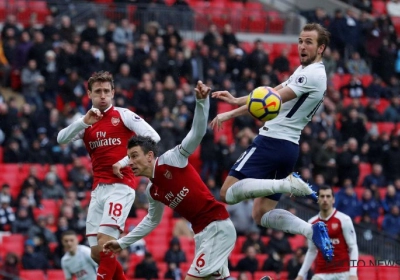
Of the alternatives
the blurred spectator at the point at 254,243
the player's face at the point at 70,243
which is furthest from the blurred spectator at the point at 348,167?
the player's face at the point at 70,243

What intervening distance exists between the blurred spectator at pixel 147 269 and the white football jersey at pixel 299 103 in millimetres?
6645

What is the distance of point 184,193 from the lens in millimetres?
11023

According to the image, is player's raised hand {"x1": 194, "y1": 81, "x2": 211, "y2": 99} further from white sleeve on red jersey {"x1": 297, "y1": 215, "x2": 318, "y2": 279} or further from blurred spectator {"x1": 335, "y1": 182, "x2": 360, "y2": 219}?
blurred spectator {"x1": 335, "y1": 182, "x2": 360, "y2": 219}

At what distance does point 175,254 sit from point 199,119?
28.0 ft

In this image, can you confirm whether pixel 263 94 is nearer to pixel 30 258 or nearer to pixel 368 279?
pixel 368 279

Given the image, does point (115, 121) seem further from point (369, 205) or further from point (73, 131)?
point (369, 205)

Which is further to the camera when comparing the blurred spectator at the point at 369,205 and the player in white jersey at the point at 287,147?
→ the blurred spectator at the point at 369,205

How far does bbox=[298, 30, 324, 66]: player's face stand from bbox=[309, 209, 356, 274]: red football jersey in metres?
3.19

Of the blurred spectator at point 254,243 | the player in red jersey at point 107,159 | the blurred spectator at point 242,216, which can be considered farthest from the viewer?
the blurred spectator at point 242,216

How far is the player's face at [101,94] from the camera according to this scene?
12008mm

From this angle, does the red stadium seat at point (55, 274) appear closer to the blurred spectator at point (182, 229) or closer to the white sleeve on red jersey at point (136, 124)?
the blurred spectator at point (182, 229)

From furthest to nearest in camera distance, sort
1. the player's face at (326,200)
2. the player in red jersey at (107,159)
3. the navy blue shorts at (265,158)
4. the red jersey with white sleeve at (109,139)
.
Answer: the player's face at (326,200) < the red jersey with white sleeve at (109,139) < the player in red jersey at (107,159) < the navy blue shorts at (265,158)

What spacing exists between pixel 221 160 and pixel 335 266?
7.76 meters

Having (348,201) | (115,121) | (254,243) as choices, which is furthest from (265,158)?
(348,201)
